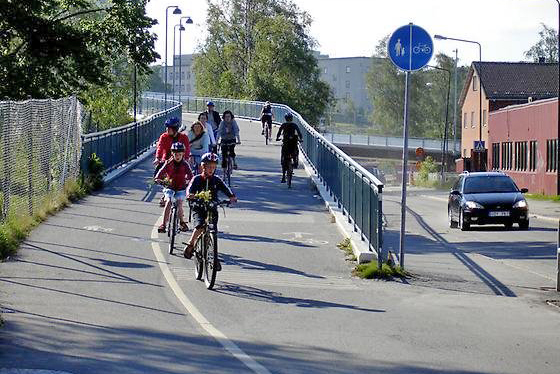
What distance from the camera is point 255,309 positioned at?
12.5m

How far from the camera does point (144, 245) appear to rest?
59.1ft

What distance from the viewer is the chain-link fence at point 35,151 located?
1747 centimetres

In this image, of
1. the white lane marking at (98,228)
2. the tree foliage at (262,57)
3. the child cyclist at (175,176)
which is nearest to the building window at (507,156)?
the tree foliage at (262,57)

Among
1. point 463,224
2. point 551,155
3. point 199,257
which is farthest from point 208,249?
point 551,155

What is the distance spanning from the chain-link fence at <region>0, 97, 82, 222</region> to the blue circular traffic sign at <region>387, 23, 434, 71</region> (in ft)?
19.4

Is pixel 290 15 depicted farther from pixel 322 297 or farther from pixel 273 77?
pixel 322 297

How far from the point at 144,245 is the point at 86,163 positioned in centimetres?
937

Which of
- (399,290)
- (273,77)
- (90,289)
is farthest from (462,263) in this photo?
(273,77)

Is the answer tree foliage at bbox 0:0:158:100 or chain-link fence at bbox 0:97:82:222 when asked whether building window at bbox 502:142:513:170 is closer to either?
tree foliage at bbox 0:0:158:100

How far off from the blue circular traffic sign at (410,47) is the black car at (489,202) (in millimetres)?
12598

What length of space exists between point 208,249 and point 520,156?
51.7 metres

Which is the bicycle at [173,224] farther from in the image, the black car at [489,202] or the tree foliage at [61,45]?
the tree foliage at [61,45]

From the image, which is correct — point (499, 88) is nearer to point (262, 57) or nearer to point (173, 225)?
point (262, 57)

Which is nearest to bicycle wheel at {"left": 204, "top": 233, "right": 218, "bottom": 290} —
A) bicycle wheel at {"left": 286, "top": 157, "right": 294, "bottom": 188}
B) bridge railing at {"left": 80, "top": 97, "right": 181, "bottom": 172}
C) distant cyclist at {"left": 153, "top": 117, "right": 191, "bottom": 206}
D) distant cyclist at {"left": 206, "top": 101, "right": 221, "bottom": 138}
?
distant cyclist at {"left": 153, "top": 117, "right": 191, "bottom": 206}
